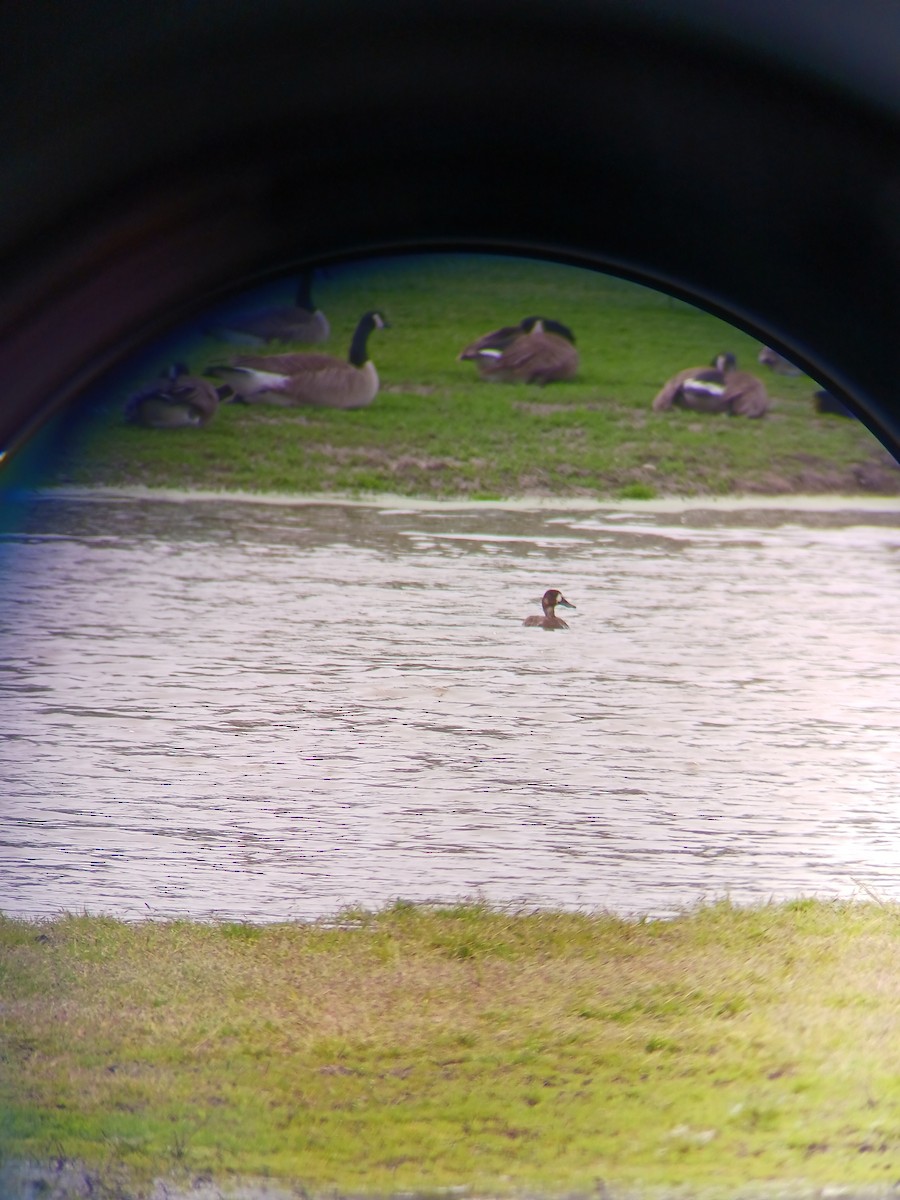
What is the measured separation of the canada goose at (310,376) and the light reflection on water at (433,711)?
220 mm

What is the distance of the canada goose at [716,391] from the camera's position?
6.44 ft

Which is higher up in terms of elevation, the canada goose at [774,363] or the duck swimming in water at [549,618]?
the canada goose at [774,363]

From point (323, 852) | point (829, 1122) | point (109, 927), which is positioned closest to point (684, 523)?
point (323, 852)

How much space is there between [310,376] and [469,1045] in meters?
1.31

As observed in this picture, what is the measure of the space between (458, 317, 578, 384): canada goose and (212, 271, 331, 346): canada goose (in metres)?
0.29

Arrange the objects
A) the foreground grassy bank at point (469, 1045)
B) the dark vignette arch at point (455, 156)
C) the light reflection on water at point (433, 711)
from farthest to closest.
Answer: the light reflection on water at point (433, 711)
the foreground grassy bank at point (469, 1045)
the dark vignette arch at point (455, 156)

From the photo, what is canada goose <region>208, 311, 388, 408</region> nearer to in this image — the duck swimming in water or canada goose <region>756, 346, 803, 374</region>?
the duck swimming in water

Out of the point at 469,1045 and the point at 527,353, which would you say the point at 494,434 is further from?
the point at 469,1045

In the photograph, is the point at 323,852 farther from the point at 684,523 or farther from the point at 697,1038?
the point at 684,523

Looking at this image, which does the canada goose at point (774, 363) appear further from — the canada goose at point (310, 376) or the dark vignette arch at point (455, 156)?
A: the dark vignette arch at point (455, 156)

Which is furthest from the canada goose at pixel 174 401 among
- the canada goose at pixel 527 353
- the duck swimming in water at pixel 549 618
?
the duck swimming in water at pixel 549 618

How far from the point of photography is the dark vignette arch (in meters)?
0.71

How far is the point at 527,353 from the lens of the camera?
1.99 m

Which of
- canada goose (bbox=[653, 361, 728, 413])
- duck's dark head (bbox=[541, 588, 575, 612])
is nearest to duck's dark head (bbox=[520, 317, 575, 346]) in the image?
canada goose (bbox=[653, 361, 728, 413])
